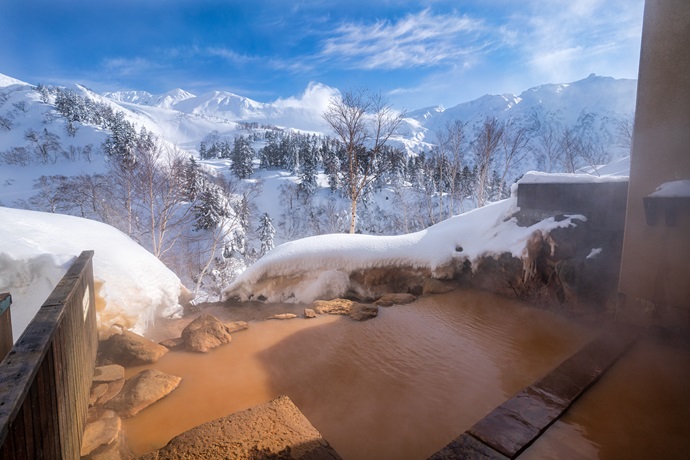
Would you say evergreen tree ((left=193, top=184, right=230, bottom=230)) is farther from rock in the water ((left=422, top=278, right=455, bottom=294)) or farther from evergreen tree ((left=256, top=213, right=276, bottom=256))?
rock in the water ((left=422, top=278, right=455, bottom=294))

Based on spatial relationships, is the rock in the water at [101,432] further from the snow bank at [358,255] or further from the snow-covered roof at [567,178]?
the snow-covered roof at [567,178]

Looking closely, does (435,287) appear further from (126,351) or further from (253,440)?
(126,351)

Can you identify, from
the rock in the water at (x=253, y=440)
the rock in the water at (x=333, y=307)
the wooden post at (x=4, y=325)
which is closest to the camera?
the rock in the water at (x=253, y=440)

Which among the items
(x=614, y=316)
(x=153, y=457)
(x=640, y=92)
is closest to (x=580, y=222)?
(x=614, y=316)

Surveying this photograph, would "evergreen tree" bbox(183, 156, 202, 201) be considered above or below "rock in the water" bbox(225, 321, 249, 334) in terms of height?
above

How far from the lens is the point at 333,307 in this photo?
7270 millimetres

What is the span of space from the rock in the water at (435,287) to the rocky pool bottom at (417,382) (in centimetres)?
104

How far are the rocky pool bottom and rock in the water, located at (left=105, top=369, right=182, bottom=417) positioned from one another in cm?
A: 11

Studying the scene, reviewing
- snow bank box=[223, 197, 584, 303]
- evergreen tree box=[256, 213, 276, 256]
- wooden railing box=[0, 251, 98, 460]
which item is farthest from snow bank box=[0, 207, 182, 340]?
evergreen tree box=[256, 213, 276, 256]

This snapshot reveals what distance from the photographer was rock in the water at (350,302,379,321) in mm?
6583

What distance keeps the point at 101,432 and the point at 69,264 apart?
274 centimetres

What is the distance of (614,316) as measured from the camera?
539cm

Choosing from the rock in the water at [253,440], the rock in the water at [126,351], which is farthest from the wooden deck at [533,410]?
the rock in the water at [126,351]

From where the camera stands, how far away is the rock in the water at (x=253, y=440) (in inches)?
108
